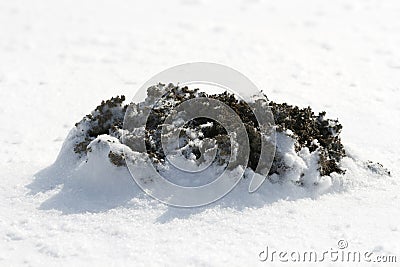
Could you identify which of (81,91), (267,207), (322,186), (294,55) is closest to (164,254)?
(267,207)

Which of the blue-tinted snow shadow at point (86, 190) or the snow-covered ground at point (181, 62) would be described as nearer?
the snow-covered ground at point (181, 62)

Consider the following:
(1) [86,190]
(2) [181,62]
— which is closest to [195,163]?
(1) [86,190]

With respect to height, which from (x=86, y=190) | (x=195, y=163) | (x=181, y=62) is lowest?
(x=86, y=190)

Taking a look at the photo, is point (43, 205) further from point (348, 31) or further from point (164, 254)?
point (348, 31)

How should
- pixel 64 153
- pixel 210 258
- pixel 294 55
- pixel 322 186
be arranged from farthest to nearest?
1. pixel 294 55
2. pixel 64 153
3. pixel 322 186
4. pixel 210 258

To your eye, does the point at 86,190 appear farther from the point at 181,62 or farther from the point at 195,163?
the point at 181,62
